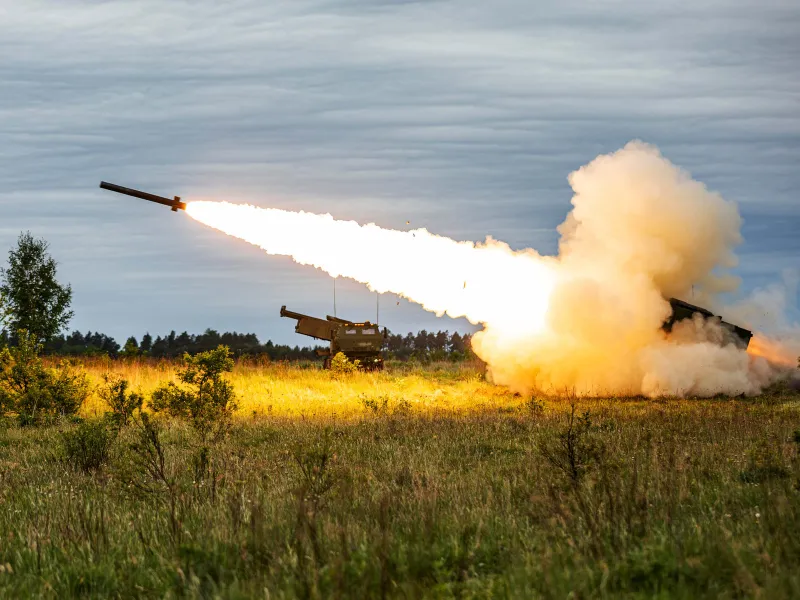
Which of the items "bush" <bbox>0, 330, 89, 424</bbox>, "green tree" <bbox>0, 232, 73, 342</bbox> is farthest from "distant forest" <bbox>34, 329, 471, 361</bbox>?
"bush" <bbox>0, 330, 89, 424</bbox>

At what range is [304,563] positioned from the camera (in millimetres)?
7578

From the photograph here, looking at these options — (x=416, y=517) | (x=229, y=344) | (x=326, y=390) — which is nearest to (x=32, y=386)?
(x=326, y=390)

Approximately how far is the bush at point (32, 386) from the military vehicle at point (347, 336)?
63.3 feet

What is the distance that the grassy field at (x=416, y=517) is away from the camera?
6988 millimetres

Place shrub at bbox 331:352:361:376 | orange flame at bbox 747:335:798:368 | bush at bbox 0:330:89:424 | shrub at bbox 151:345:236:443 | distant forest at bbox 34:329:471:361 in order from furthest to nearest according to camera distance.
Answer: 1. distant forest at bbox 34:329:471:361
2. shrub at bbox 331:352:361:376
3. orange flame at bbox 747:335:798:368
4. bush at bbox 0:330:89:424
5. shrub at bbox 151:345:236:443

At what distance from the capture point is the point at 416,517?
29.9ft

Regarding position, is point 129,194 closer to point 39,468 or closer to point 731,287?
point 39,468

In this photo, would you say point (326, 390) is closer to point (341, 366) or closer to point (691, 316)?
point (341, 366)

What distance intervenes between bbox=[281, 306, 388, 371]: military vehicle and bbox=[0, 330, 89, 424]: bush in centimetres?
1929

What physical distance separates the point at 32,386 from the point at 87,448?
9436 millimetres

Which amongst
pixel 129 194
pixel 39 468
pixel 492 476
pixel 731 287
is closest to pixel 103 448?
pixel 39 468

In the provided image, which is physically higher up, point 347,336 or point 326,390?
point 347,336

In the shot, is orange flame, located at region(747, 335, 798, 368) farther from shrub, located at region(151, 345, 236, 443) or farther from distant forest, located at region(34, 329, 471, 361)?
distant forest, located at region(34, 329, 471, 361)

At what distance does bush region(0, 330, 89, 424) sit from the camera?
23.8 m
